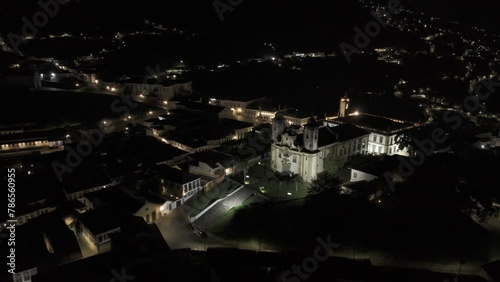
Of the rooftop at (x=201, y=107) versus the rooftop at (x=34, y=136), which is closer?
the rooftop at (x=34, y=136)

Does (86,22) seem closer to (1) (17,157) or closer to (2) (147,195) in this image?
(1) (17,157)

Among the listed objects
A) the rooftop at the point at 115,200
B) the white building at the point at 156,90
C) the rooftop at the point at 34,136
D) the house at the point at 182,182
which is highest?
the white building at the point at 156,90

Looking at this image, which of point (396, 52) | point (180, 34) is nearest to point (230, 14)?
point (180, 34)

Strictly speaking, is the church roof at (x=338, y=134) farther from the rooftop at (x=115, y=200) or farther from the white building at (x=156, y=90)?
the white building at (x=156, y=90)

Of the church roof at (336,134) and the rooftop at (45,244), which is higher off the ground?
the church roof at (336,134)

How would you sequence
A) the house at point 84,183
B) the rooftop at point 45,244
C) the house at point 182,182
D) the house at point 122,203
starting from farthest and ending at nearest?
1. the house at point 84,183
2. the house at point 182,182
3. the house at point 122,203
4. the rooftop at point 45,244

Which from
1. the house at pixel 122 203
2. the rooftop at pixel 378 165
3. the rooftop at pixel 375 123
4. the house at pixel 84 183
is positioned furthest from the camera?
the rooftop at pixel 375 123

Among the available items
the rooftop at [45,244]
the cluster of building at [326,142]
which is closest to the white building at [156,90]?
the cluster of building at [326,142]

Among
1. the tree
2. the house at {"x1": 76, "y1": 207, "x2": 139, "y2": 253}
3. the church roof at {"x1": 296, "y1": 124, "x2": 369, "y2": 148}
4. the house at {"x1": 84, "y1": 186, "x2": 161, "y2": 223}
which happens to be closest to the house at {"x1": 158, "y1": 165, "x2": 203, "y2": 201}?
the house at {"x1": 84, "y1": 186, "x2": 161, "y2": 223}

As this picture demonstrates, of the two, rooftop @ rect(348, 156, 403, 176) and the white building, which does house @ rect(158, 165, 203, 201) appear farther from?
the white building

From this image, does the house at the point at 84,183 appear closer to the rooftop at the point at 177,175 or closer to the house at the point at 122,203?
the house at the point at 122,203

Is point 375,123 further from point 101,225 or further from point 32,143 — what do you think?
point 32,143
